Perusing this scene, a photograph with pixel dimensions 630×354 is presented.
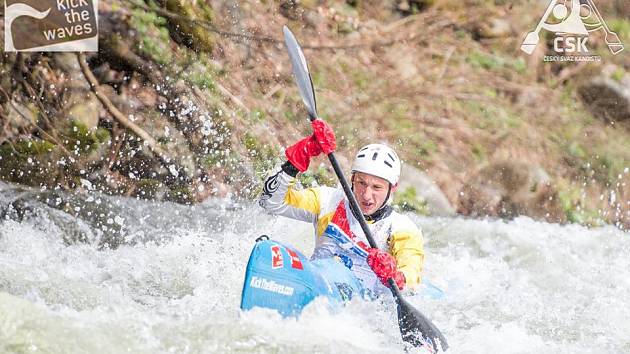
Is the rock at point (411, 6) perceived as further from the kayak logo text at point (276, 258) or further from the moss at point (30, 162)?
the kayak logo text at point (276, 258)

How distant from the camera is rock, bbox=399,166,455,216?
9.52 m

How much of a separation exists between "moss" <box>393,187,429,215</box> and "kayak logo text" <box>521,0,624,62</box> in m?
3.56

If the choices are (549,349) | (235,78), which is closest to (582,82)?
(235,78)

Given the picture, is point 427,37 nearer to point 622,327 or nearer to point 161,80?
point 161,80

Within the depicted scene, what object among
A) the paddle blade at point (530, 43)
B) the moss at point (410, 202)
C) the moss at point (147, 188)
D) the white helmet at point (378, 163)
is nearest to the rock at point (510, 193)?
the moss at point (410, 202)

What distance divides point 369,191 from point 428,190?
4395 mm

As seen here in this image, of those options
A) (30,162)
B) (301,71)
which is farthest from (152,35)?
(301,71)

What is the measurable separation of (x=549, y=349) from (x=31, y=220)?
167 inches

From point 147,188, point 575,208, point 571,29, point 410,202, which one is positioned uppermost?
point 571,29

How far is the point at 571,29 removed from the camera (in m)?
12.0

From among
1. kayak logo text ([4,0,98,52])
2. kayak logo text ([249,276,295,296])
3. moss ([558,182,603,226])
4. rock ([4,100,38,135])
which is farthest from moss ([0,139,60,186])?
moss ([558,182,603,226])

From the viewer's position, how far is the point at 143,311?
4812mm

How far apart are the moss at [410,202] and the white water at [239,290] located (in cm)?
29

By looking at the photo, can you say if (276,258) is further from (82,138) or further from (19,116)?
(19,116)
